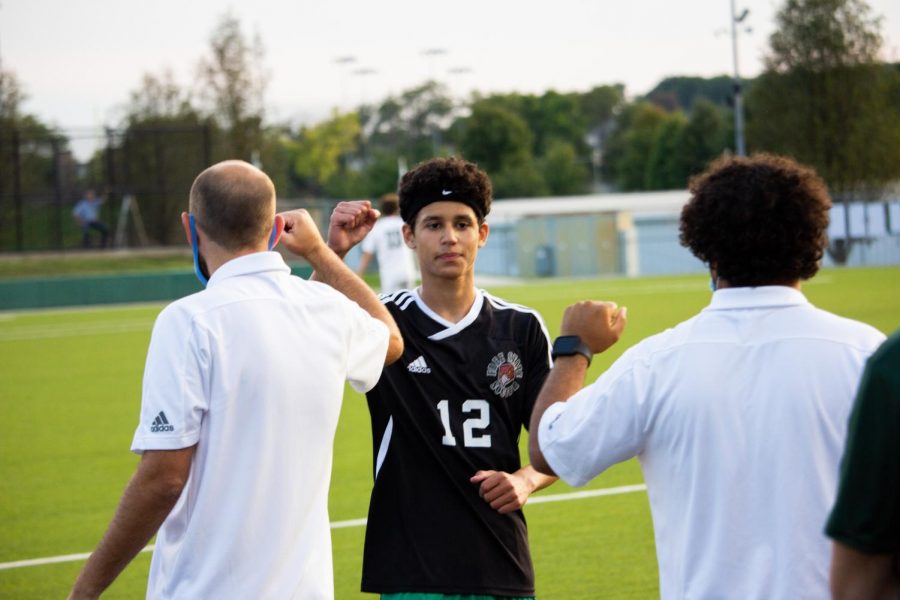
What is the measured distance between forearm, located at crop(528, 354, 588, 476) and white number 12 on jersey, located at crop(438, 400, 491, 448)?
1155mm

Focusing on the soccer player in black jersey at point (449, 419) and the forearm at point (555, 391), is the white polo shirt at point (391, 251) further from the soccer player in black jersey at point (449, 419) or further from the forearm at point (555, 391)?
the forearm at point (555, 391)

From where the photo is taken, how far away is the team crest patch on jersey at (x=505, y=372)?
417 centimetres

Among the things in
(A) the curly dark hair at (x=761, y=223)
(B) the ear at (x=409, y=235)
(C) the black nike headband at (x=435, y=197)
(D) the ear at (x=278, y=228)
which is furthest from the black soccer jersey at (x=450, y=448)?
(A) the curly dark hair at (x=761, y=223)

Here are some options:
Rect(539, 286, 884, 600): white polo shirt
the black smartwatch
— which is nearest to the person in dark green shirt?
Rect(539, 286, 884, 600): white polo shirt

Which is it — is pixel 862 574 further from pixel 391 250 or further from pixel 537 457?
pixel 391 250

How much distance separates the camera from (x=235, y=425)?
3.12 metres

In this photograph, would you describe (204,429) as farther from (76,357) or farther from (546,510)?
(76,357)

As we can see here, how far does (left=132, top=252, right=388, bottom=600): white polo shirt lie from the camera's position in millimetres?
3072

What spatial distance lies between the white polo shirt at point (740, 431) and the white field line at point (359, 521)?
490 centimetres

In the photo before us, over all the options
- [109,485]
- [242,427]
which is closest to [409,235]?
[242,427]

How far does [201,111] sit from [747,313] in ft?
187

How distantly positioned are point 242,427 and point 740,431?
1.31 meters

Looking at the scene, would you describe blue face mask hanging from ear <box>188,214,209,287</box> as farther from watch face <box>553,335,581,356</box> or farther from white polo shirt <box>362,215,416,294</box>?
white polo shirt <box>362,215,416,294</box>

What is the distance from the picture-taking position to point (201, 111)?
188ft
